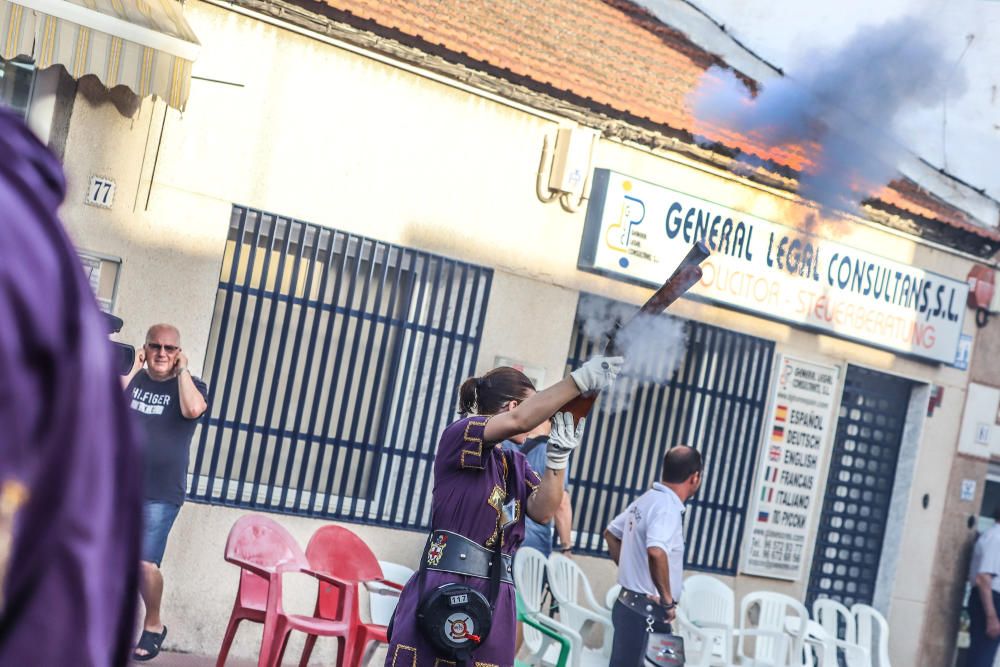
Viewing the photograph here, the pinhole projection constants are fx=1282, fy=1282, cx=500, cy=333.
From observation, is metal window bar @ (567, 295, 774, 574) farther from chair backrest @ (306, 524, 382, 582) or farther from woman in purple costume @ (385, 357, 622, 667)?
woman in purple costume @ (385, 357, 622, 667)

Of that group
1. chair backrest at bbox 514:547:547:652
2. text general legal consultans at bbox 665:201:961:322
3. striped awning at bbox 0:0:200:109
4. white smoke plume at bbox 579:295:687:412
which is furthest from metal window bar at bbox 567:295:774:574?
striped awning at bbox 0:0:200:109

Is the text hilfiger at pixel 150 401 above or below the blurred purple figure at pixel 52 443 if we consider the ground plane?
below

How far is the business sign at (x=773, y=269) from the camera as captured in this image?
10.2 metres

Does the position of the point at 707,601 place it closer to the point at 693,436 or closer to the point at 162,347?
the point at 693,436

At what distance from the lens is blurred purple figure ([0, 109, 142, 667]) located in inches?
36.8

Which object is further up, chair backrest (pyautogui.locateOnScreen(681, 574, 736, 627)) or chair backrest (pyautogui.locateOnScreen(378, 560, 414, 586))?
chair backrest (pyautogui.locateOnScreen(378, 560, 414, 586))

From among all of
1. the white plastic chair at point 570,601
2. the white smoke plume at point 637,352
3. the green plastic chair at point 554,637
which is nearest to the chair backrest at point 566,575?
the white plastic chair at point 570,601

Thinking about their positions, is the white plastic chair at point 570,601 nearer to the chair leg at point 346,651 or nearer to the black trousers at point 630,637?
the black trousers at point 630,637

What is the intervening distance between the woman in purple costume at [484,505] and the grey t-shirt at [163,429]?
324cm

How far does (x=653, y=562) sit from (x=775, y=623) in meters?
3.83

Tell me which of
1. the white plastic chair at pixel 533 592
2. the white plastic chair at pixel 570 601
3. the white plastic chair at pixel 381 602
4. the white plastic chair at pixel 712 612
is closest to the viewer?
the white plastic chair at pixel 381 602

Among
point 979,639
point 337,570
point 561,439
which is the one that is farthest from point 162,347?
point 979,639

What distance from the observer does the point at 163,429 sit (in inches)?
296

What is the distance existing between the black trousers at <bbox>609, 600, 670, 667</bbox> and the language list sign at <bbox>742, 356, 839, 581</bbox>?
469 centimetres
